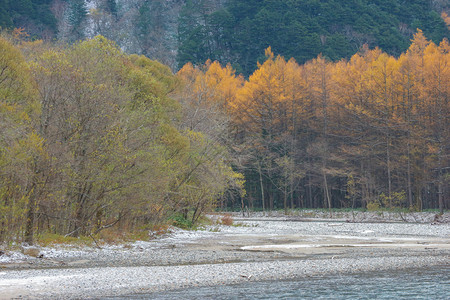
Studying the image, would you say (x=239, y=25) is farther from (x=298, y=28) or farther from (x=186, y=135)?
(x=186, y=135)

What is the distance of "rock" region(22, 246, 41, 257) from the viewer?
1530 cm

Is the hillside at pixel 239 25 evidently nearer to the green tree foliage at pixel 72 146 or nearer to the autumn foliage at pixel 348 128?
the autumn foliage at pixel 348 128

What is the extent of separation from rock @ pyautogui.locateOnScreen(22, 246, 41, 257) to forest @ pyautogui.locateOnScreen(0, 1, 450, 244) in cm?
56

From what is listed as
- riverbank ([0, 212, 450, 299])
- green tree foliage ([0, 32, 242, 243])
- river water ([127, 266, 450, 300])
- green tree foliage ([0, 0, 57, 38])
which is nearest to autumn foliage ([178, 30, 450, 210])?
green tree foliage ([0, 32, 242, 243])

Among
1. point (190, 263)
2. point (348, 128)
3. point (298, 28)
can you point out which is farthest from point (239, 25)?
point (190, 263)

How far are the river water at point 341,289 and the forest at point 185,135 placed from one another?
6937mm

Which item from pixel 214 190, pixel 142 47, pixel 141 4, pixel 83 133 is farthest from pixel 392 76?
pixel 141 4

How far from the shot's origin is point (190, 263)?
51.7 ft

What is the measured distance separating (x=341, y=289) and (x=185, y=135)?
17360 millimetres

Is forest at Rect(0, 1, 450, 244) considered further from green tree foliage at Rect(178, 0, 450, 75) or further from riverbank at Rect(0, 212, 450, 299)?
green tree foliage at Rect(178, 0, 450, 75)

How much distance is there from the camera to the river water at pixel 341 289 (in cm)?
1099

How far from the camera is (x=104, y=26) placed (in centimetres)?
12112

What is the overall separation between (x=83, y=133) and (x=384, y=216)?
97.3 feet

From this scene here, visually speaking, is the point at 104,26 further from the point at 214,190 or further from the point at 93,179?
the point at 93,179
